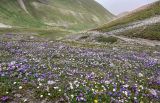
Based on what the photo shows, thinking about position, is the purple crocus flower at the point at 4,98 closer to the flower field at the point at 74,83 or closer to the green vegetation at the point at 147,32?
the flower field at the point at 74,83

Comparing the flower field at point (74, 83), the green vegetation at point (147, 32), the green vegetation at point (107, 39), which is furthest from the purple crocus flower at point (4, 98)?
the green vegetation at point (147, 32)

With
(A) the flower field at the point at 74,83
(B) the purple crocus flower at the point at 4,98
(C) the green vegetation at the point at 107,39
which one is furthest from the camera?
(C) the green vegetation at the point at 107,39

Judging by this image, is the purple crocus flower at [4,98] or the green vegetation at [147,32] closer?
the purple crocus flower at [4,98]

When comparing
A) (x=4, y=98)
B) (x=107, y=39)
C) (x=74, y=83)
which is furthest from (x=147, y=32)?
(x=4, y=98)

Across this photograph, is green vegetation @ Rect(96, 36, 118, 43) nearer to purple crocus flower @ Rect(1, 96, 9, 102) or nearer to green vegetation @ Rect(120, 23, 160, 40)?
green vegetation @ Rect(120, 23, 160, 40)

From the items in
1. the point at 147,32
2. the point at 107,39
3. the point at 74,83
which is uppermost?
the point at 74,83

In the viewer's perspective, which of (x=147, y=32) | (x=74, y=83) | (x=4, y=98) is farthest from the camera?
(x=147, y=32)

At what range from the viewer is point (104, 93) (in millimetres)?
16922

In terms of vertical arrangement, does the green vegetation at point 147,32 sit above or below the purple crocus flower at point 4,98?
below

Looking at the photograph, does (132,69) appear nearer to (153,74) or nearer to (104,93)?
(153,74)

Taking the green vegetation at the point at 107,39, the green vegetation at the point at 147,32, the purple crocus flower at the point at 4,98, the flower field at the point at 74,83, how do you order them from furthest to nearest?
1. the green vegetation at the point at 147,32
2. the green vegetation at the point at 107,39
3. the flower field at the point at 74,83
4. the purple crocus flower at the point at 4,98

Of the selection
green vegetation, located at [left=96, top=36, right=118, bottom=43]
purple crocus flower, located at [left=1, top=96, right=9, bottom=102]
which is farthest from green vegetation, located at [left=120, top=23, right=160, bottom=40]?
purple crocus flower, located at [left=1, top=96, right=9, bottom=102]

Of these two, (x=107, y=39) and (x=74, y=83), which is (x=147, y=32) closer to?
(x=107, y=39)

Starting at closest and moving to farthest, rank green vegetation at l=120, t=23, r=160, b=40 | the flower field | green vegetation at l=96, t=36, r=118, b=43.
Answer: the flower field < green vegetation at l=96, t=36, r=118, b=43 < green vegetation at l=120, t=23, r=160, b=40
